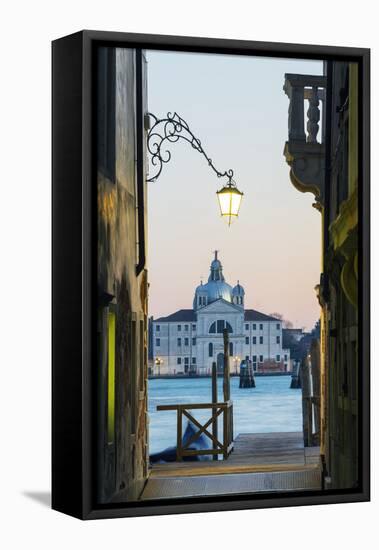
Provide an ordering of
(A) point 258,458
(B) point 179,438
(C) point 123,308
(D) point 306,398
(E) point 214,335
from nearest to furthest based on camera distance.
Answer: (C) point 123,308, (B) point 179,438, (E) point 214,335, (A) point 258,458, (D) point 306,398

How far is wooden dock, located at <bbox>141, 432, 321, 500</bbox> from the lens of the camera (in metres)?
10.5

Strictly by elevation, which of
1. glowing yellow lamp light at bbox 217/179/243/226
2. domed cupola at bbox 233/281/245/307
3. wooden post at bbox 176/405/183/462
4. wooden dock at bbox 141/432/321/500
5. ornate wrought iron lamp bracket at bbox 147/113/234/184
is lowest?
wooden dock at bbox 141/432/321/500

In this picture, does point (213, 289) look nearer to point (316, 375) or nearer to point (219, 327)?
point (219, 327)

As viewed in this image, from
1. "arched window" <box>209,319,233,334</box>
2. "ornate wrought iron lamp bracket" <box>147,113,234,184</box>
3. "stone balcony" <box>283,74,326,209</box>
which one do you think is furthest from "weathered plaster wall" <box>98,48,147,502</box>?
"stone balcony" <box>283,74,326,209</box>

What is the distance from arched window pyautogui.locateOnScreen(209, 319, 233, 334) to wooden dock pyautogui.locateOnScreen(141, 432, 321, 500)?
691mm

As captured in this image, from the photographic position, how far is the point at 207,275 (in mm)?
10609

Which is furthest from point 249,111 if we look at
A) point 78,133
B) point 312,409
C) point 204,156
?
point 312,409

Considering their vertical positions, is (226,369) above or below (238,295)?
below

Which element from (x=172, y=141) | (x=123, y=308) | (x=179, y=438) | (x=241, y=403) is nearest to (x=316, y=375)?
(x=241, y=403)

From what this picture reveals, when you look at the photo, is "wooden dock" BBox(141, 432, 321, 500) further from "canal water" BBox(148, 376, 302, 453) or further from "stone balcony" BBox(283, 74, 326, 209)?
"stone balcony" BBox(283, 74, 326, 209)

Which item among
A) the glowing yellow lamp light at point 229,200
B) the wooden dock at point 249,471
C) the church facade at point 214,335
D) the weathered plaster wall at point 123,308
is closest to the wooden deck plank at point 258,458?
the wooden dock at point 249,471

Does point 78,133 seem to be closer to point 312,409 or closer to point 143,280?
point 143,280

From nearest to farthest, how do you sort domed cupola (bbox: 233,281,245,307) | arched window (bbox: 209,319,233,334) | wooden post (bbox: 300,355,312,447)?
arched window (bbox: 209,319,233,334) < domed cupola (bbox: 233,281,245,307) < wooden post (bbox: 300,355,312,447)

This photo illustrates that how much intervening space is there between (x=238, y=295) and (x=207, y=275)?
27 cm
